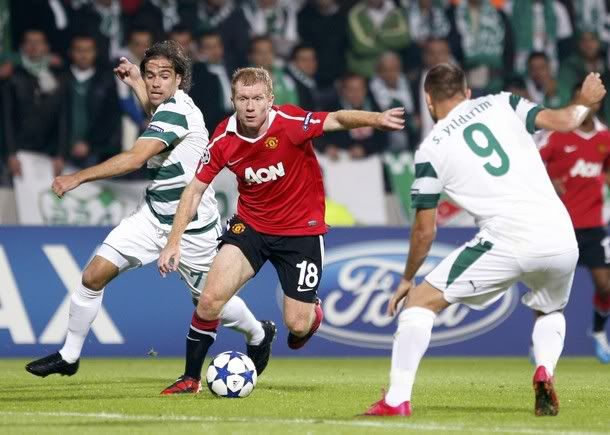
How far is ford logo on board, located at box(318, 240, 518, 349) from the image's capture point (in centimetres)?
1288

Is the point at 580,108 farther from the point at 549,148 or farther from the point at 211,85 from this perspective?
the point at 211,85

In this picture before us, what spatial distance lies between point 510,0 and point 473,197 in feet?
35.1

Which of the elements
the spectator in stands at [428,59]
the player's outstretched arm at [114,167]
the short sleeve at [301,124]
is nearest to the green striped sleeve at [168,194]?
the player's outstretched arm at [114,167]

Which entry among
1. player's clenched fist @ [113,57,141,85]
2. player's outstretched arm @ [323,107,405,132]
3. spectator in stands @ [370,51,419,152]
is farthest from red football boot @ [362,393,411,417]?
spectator in stands @ [370,51,419,152]

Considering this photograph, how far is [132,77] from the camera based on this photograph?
9.62m

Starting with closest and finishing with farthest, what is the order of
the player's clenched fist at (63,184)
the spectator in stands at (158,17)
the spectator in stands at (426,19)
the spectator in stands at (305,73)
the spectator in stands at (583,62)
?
the player's clenched fist at (63,184) < the spectator in stands at (158,17) < the spectator in stands at (305,73) < the spectator in stands at (426,19) < the spectator in stands at (583,62)

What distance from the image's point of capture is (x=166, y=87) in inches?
356

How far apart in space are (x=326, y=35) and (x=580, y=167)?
187 inches

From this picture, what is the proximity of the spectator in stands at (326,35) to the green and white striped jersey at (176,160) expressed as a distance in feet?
23.3

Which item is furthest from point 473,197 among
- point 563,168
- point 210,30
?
point 210,30

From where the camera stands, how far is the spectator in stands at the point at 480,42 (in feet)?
55.2

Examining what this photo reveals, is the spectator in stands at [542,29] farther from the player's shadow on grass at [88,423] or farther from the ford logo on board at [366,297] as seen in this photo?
the player's shadow on grass at [88,423]

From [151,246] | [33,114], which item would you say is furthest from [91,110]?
[151,246]

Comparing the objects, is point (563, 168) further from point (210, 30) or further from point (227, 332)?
point (210, 30)
